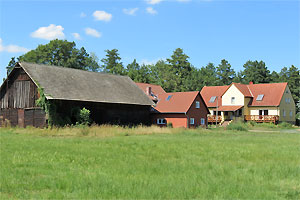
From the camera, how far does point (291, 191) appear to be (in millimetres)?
9688

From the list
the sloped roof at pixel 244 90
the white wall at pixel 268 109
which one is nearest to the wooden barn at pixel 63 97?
the sloped roof at pixel 244 90

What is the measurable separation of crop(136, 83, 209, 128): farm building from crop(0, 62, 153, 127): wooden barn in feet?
11.1

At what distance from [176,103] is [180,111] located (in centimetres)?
242

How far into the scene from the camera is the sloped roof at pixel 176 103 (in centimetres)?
5006

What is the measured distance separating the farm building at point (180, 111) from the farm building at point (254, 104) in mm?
12561

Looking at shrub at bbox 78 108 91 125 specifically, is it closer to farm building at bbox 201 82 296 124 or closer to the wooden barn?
the wooden barn

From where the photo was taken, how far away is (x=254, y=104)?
66875 millimetres

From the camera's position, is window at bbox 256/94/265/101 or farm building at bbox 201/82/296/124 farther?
window at bbox 256/94/265/101

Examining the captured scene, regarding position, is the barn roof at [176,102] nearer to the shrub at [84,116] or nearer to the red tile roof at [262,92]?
the shrub at [84,116]

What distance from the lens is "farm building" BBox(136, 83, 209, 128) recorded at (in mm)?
49750

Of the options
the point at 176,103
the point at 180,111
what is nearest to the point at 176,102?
the point at 176,103

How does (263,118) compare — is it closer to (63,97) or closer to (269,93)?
(269,93)

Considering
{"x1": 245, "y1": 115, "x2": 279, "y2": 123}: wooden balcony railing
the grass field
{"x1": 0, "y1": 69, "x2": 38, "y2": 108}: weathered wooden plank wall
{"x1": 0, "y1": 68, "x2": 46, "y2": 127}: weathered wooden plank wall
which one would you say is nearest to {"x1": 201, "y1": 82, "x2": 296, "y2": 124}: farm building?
{"x1": 245, "y1": 115, "x2": 279, "y2": 123}: wooden balcony railing

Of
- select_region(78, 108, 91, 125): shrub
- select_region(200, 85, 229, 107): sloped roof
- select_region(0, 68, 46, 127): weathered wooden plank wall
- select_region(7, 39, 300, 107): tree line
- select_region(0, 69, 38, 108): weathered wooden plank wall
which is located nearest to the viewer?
select_region(78, 108, 91, 125): shrub
